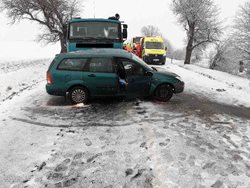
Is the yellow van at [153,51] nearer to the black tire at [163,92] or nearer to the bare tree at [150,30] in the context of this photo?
the black tire at [163,92]

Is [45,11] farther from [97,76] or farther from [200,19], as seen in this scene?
[97,76]

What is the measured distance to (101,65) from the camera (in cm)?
851

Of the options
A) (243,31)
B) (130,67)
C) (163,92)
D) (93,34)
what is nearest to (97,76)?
(130,67)

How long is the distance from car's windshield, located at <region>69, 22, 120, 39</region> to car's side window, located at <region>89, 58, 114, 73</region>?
3.46 m

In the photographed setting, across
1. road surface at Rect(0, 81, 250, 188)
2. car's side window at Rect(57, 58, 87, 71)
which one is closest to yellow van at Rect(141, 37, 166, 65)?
road surface at Rect(0, 81, 250, 188)

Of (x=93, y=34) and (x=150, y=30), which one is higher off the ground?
(x=150, y=30)

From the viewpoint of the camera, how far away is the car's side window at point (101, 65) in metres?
8.47

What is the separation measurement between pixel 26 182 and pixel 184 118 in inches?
179

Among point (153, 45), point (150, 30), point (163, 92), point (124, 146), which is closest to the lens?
point (124, 146)

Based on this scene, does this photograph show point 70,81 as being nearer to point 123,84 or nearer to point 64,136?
point 123,84

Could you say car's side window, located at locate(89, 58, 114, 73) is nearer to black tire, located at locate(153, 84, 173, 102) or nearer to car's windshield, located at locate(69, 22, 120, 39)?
black tire, located at locate(153, 84, 173, 102)

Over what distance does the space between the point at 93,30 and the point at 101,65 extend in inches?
151

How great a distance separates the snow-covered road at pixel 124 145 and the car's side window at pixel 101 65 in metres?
1.12

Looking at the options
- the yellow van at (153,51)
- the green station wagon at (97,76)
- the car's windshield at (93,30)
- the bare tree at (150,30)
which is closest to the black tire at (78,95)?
the green station wagon at (97,76)
